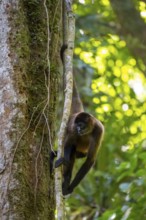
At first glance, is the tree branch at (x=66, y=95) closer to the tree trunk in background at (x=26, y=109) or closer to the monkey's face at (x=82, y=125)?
the tree trunk in background at (x=26, y=109)

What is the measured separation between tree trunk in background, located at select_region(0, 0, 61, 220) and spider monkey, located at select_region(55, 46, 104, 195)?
1.94 metres

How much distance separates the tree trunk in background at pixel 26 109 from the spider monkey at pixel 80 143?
1.94 metres

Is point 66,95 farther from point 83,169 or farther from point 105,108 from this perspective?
point 105,108

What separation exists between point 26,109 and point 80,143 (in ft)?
8.56

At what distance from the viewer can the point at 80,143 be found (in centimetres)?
582

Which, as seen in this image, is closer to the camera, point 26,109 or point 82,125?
point 26,109

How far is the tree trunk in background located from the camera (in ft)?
9.85

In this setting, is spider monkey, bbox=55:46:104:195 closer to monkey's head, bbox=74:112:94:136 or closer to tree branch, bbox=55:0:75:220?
monkey's head, bbox=74:112:94:136

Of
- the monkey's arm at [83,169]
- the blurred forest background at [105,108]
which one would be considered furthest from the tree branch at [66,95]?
the blurred forest background at [105,108]

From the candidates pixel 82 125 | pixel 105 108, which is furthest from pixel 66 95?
pixel 105 108

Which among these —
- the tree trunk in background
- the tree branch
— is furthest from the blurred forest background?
the tree trunk in background

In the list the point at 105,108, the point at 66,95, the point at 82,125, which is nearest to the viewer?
the point at 66,95

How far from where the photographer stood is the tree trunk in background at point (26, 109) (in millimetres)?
3002

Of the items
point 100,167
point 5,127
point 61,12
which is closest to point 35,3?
point 61,12
